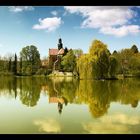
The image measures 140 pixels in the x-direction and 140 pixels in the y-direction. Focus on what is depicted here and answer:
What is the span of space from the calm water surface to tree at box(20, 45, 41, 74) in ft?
0.49

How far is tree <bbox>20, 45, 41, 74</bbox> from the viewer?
5.05 metres

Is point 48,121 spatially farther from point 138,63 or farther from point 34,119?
point 138,63

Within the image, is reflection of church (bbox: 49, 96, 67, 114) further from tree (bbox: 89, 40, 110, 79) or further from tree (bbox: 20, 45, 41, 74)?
tree (bbox: 89, 40, 110, 79)

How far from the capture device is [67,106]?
16.2 ft

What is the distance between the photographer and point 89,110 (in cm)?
488

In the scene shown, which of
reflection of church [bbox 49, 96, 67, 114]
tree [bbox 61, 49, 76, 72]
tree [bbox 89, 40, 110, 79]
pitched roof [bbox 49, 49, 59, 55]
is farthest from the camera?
tree [bbox 89, 40, 110, 79]

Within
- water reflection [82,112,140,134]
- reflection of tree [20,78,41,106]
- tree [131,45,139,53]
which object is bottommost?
water reflection [82,112,140,134]

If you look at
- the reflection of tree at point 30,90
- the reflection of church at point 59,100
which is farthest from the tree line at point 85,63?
the reflection of church at point 59,100

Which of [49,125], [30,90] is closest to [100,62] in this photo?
[30,90]

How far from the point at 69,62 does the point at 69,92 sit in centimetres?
113

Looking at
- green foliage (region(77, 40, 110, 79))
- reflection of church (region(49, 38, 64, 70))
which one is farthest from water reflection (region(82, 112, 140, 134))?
green foliage (region(77, 40, 110, 79))

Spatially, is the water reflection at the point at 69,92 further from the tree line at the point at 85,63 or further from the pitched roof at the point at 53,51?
the pitched roof at the point at 53,51

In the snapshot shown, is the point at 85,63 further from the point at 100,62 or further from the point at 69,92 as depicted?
the point at 69,92
